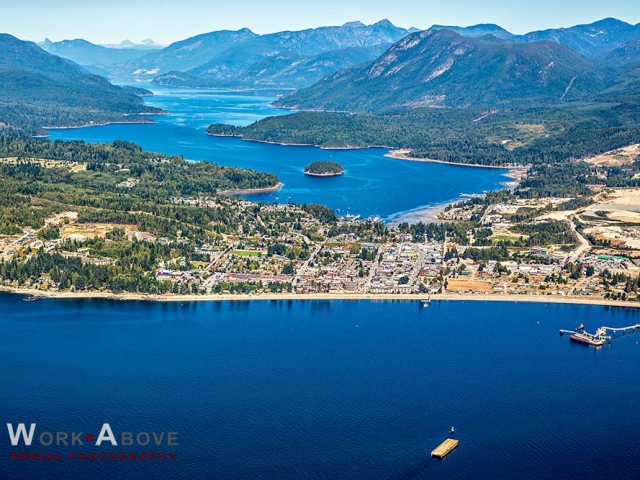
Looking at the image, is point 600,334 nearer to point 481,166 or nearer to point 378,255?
point 378,255

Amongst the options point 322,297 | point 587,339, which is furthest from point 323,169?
point 587,339

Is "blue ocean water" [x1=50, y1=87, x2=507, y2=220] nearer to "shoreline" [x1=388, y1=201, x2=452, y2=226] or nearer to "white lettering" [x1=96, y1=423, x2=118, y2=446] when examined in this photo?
"shoreline" [x1=388, y1=201, x2=452, y2=226]

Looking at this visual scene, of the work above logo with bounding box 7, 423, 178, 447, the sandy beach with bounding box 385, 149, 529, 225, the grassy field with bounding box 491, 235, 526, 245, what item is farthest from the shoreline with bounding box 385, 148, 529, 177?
the work above logo with bounding box 7, 423, 178, 447

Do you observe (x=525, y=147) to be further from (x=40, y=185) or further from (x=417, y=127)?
(x=40, y=185)

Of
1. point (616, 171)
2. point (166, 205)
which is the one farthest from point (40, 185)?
point (616, 171)

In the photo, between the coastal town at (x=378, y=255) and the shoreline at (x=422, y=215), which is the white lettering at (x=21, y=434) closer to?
the coastal town at (x=378, y=255)

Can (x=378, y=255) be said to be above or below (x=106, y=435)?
above
